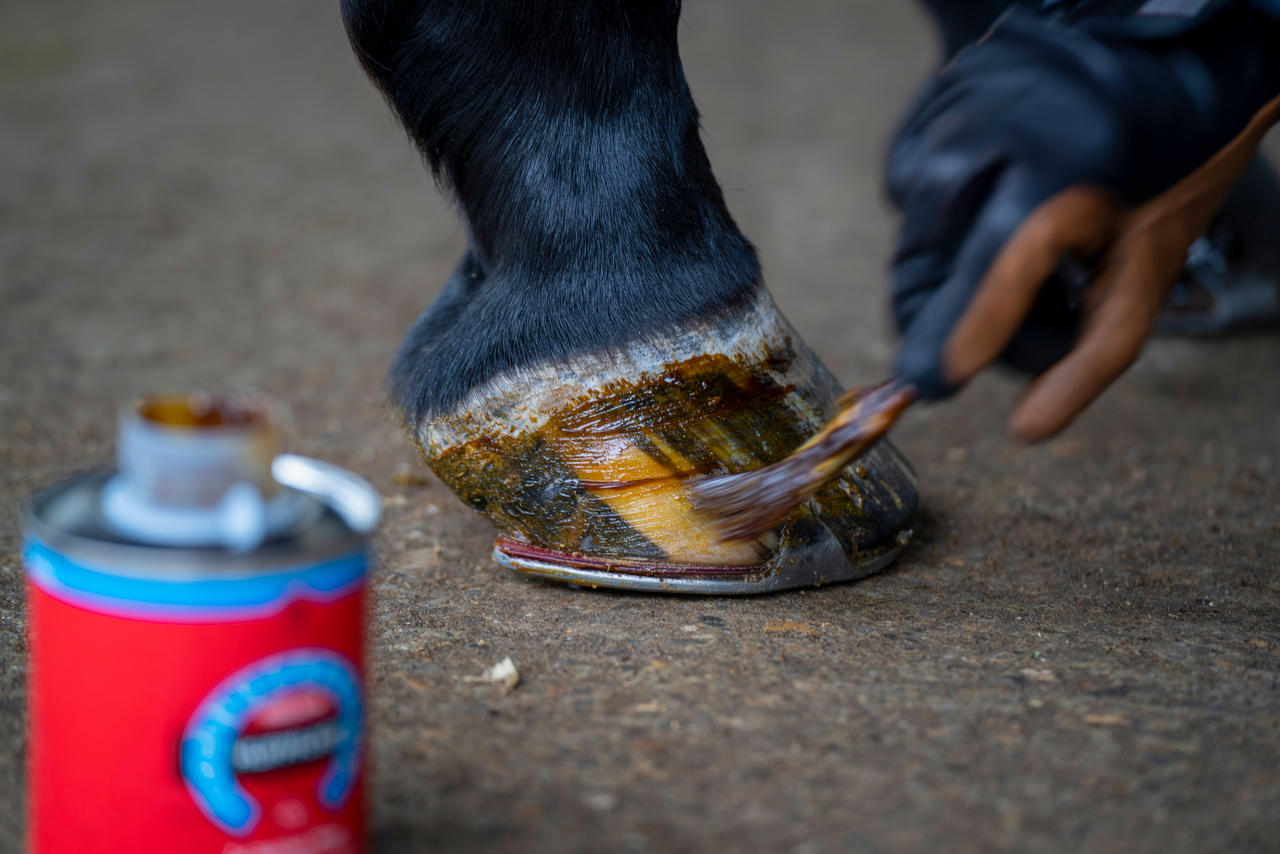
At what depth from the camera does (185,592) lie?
2.57 feet

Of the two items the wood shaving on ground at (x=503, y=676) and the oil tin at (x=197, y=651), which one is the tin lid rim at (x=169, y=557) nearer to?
the oil tin at (x=197, y=651)

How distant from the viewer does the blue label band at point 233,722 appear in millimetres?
802

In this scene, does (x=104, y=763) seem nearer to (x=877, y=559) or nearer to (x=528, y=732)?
(x=528, y=732)

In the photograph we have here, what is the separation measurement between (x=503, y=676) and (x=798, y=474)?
0.35 meters

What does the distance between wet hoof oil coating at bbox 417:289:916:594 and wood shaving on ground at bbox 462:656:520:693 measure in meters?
0.18

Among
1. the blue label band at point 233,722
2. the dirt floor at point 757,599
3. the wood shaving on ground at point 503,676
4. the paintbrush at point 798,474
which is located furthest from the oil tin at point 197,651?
the paintbrush at point 798,474

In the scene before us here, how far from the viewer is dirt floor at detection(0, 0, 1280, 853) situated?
1.00 m

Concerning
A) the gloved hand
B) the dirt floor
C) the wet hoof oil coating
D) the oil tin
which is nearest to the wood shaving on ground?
the dirt floor

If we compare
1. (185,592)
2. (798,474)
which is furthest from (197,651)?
(798,474)

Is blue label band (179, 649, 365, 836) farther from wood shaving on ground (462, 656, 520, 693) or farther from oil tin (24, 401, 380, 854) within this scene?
wood shaving on ground (462, 656, 520, 693)

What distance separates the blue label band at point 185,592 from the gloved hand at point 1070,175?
57 cm

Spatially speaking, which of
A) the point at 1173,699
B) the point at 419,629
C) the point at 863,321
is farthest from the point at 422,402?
the point at 863,321

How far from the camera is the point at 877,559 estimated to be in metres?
1.47

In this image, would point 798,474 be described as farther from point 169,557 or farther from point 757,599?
point 169,557
